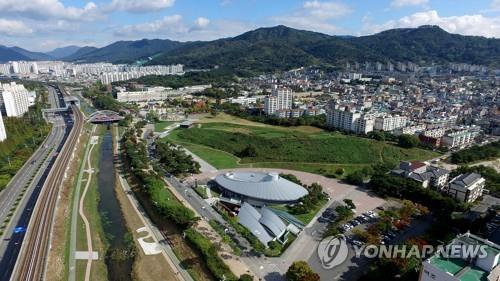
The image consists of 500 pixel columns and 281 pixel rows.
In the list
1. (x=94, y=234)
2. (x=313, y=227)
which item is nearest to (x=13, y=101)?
(x=94, y=234)

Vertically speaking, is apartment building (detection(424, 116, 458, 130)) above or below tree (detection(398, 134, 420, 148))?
above

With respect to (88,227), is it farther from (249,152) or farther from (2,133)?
(2,133)

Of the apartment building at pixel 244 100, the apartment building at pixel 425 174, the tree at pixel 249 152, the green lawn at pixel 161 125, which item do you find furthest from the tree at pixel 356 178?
the apartment building at pixel 244 100

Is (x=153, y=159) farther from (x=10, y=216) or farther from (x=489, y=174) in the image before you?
(x=489, y=174)

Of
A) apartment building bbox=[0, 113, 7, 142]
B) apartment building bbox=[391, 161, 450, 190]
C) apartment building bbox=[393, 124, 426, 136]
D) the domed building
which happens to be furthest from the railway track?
apartment building bbox=[393, 124, 426, 136]

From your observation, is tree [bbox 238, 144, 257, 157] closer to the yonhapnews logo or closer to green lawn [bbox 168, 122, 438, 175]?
green lawn [bbox 168, 122, 438, 175]

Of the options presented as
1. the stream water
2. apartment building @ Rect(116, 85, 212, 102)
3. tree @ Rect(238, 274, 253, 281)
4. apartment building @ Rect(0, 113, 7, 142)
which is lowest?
the stream water

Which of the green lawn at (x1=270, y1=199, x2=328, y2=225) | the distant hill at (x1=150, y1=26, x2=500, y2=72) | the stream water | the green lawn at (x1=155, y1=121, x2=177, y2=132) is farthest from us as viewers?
the distant hill at (x1=150, y1=26, x2=500, y2=72)

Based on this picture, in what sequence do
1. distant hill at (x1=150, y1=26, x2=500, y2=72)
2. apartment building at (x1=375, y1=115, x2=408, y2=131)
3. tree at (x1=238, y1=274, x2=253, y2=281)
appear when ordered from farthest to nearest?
distant hill at (x1=150, y1=26, x2=500, y2=72) < apartment building at (x1=375, y1=115, x2=408, y2=131) < tree at (x1=238, y1=274, x2=253, y2=281)
